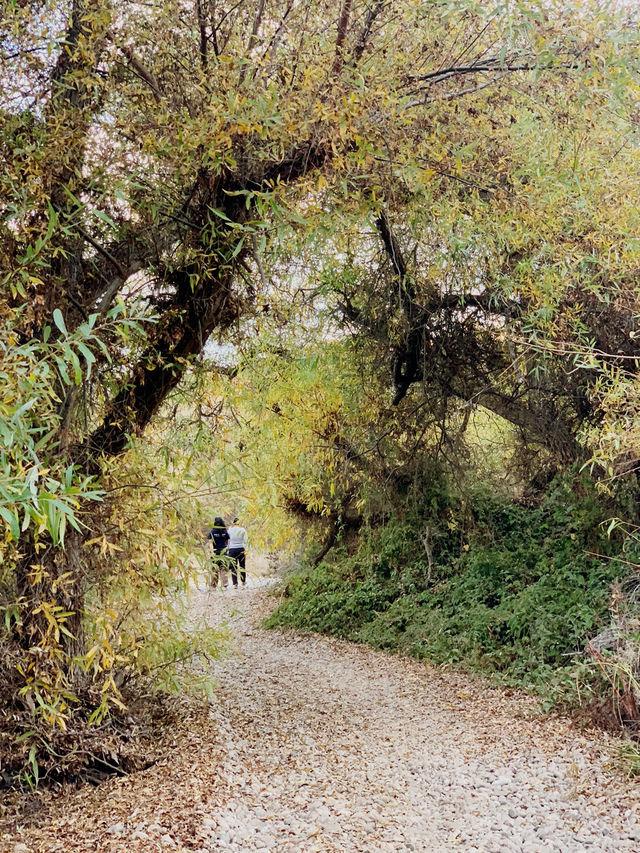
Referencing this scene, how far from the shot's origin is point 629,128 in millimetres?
3354

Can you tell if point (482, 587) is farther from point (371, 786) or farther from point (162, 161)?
point (162, 161)

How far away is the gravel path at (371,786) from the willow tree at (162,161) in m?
0.62

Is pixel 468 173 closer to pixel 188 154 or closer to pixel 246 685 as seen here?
pixel 188 154

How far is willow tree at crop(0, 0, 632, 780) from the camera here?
2.89m

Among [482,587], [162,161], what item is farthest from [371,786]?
[482,587]

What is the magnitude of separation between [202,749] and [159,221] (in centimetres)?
303

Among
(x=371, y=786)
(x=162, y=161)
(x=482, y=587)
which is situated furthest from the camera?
(x=482, y=587)

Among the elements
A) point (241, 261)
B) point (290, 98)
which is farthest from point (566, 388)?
point (290, 98)

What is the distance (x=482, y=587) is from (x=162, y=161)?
543 centimetres

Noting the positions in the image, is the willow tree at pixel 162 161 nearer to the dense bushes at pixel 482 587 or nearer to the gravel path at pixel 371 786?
the gravel path at pixel 371 786

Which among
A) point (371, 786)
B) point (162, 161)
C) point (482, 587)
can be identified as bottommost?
point (371, 786)

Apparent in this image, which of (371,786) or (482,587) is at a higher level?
(482,587)

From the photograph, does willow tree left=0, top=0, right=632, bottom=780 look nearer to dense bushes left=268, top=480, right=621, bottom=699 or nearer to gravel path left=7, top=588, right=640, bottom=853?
gravel path left=7, top=588, right=640, bottom=853

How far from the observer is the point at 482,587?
696 cm
